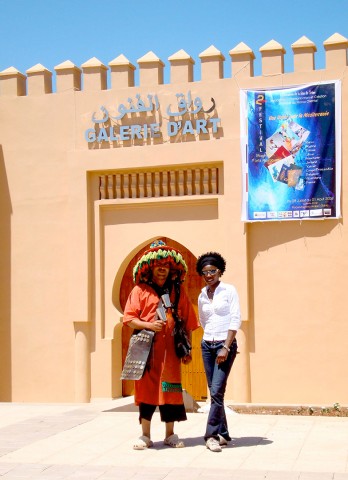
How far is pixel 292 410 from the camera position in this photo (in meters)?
11.8

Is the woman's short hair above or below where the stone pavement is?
above

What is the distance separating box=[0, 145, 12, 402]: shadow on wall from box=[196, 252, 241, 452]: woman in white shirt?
6.63 metres

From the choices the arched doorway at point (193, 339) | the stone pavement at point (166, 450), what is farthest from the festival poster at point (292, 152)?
the stone pavement at point (166, 450)

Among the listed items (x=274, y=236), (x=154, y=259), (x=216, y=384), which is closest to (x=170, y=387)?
(x=216, y=384)

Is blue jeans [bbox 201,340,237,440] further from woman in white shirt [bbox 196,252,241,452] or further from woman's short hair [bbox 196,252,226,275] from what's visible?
woman's short hair [bbox 196,252,226,275]

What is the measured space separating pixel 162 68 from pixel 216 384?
7.08 meters

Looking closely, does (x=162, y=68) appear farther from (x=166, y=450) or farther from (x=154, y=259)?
(x=166, y=450)

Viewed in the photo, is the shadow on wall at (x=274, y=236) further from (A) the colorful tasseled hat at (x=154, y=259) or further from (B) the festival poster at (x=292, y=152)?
(A) the colorful tasseled hat at (x=154, y=259)

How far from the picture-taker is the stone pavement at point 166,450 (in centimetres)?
697

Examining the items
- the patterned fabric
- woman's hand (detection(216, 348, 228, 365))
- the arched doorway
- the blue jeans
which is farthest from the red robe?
the arched doorway

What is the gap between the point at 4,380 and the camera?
46.0ft

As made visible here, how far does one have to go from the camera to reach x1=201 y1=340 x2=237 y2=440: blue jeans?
7.89 metres

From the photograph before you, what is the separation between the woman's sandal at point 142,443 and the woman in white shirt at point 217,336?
55cm

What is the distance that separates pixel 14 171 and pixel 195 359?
4.27 metres
